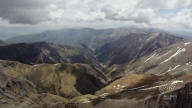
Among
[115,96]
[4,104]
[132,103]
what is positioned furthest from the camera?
[4,104]

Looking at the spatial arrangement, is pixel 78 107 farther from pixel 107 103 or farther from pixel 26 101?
pixel 26 101

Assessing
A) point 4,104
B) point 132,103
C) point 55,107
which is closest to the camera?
point 132,103

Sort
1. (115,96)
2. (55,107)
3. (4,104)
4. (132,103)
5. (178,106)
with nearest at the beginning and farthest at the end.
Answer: (178,106), (132,103), (55,107), (115,96), (4,104)

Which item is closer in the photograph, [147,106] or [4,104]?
[147,106]

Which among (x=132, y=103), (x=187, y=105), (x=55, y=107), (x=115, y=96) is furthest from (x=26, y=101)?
(x=187, y=105)

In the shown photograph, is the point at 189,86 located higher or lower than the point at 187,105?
higher

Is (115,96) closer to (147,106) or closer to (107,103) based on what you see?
(107,103)

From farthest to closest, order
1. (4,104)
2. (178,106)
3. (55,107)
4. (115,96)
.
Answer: (4,104), (115,96), (55,107), (178,106)

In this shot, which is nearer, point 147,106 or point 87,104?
point 147,106

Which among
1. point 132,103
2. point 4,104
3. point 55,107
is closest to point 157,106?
Result: point 132,103

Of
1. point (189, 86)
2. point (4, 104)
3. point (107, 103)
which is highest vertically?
point (189, 86)
